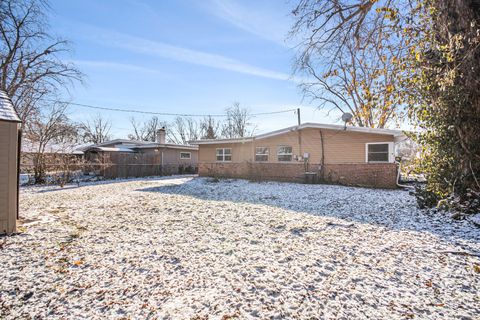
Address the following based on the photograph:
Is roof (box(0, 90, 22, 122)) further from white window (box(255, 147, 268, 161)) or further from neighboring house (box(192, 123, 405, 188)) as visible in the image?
white window (box(255, 147, 268, 161))

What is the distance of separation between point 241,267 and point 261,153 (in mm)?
12130

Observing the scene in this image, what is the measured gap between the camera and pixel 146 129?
42.7 meters

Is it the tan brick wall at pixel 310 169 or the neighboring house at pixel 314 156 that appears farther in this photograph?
the neighboring house at pixel 314 156

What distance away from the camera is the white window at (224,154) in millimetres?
16328

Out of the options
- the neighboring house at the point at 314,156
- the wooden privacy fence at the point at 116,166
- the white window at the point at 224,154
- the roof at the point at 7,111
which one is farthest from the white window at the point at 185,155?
the roof at the point at 7,111

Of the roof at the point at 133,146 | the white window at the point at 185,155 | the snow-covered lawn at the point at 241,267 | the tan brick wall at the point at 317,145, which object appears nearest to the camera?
the snow-covered lawn at the point at 241,267

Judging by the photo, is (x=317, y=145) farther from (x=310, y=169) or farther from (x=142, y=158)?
(x=142, y=158)

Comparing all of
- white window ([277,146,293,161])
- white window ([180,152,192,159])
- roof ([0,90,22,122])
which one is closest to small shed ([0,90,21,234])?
roof ([0,90,22,122])

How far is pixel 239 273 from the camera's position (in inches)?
112

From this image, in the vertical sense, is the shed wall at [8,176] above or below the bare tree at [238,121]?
below

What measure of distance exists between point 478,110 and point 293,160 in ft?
30.3

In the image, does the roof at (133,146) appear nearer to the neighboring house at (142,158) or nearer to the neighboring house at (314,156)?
the neighboring house at (142,158)

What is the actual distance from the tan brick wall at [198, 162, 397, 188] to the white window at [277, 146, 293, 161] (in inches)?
23.8

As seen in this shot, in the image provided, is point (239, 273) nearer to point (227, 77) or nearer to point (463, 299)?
point (463, 299)
